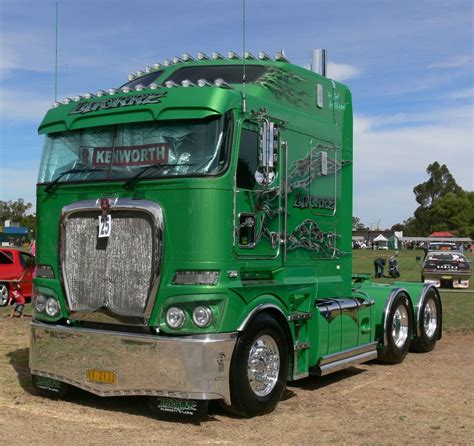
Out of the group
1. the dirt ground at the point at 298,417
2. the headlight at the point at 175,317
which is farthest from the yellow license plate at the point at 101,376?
the headlight at the point at 175,317

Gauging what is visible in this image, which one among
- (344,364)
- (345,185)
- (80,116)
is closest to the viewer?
Answer: (80,116)

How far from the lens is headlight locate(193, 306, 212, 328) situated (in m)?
6.03

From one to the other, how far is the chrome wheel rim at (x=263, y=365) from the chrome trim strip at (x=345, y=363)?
0.92m

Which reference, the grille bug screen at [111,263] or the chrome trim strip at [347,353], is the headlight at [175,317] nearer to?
the grille bug screen at [111,263]

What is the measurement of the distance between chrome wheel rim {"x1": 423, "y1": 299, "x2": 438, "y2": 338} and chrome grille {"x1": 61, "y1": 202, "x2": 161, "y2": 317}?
6.31 metres

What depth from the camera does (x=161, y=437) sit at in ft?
19.4

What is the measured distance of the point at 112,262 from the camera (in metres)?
6.54

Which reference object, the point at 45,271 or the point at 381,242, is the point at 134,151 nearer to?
the point at 45,271

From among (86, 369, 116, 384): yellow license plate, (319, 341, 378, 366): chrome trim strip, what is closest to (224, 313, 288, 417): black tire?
(319, 341, 378, 366): chrome trim strip

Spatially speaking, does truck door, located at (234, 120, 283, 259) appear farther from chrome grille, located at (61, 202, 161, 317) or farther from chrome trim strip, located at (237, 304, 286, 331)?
chrome grille, located at (61, 202, 161, 317)

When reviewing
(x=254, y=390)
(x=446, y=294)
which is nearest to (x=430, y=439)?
(x=254, y=390)

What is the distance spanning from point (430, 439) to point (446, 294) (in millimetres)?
17731

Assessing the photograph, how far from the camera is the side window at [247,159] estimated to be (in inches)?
251

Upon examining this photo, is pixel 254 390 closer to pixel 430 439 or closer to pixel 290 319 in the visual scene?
pixel 290 319
